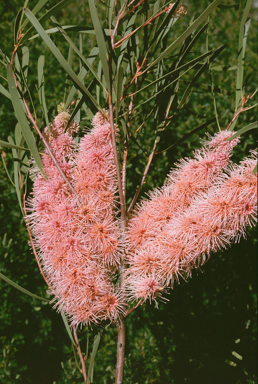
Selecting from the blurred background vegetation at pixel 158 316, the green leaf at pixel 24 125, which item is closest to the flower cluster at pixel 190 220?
the green leaf at pixel 24 125

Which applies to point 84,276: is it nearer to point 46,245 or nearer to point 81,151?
point 46,245

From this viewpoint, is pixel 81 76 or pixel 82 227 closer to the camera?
pixel 82 227

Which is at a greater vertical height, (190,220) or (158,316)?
(190,220)

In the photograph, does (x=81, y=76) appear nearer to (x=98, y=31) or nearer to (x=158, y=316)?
(x=98, y=31)

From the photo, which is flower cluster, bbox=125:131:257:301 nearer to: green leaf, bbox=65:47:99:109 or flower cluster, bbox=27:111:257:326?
flower cluster, bbox=27:111:257:326

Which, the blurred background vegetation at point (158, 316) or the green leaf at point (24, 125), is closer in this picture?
the green leaf at point (24, 125)

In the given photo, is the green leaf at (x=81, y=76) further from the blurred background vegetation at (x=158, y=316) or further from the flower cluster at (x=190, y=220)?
the blurred background vegetation at (x=158, y=316)

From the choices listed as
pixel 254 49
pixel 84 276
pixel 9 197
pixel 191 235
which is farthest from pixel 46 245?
pixel 254 49

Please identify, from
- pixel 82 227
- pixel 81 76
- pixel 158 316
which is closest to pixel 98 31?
pixel 81 76
